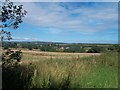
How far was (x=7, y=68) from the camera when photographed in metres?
8.24

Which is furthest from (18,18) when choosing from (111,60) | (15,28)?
(111,60)

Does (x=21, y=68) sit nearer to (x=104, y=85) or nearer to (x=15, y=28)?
(x=15, y=28)

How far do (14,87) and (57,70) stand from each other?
195 cm

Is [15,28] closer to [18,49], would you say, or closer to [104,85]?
[18,49]

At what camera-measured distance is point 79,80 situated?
10.3m

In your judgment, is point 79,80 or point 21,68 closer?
point 21,68

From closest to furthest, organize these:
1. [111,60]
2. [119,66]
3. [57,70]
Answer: [57,70]
[119,66]
[111,60]

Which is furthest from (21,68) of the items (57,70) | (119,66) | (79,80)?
(119,66)

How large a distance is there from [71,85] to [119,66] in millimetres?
7076

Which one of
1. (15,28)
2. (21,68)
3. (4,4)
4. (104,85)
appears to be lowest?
(104,85)

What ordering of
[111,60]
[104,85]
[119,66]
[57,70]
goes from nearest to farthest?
1. [57,70]
2. [104,85]
3. [119,66]
4. [111,60]

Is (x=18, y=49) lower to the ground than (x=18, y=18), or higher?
lower

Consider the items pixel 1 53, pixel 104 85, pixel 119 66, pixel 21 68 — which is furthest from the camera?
pixel 119 66

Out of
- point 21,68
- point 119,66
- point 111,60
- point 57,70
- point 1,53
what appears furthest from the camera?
point 111,60
